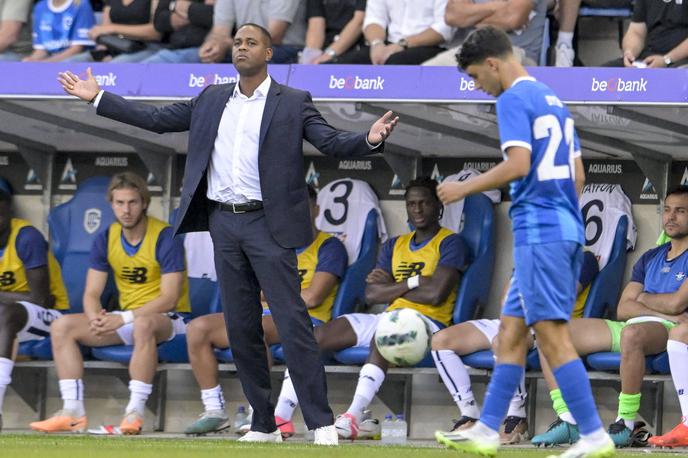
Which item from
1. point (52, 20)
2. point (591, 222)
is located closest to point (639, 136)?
point (591, 222)

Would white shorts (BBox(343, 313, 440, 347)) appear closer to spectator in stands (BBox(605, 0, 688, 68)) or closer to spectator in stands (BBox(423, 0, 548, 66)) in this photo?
spectator in stands (BBox(423, 0, 548, 66))

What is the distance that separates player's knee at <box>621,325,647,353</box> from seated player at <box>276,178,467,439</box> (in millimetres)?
1338

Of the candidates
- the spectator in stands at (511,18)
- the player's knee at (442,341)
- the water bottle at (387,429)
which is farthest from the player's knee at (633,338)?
the spectator in stands at (511,18)

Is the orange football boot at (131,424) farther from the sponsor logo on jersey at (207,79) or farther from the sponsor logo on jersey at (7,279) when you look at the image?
the sponsor logo on jersey at (207,79)

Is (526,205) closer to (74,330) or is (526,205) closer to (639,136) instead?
(639,136)

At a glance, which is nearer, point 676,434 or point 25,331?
point 676,434

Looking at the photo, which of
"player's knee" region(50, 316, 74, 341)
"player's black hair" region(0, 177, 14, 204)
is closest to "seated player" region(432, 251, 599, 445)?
"player's knee" region(50, 316, 74, 341)

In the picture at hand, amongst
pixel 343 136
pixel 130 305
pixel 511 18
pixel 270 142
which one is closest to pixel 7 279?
pixel 130 305

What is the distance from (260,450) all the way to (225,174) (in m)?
1.49

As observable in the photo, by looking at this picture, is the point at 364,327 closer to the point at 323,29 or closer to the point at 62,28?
the point at 323,29

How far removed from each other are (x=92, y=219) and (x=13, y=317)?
1343mm

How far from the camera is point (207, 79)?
9.15 metres

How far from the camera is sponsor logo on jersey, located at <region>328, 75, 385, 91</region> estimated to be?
880 cm

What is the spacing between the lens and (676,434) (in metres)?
8.19
